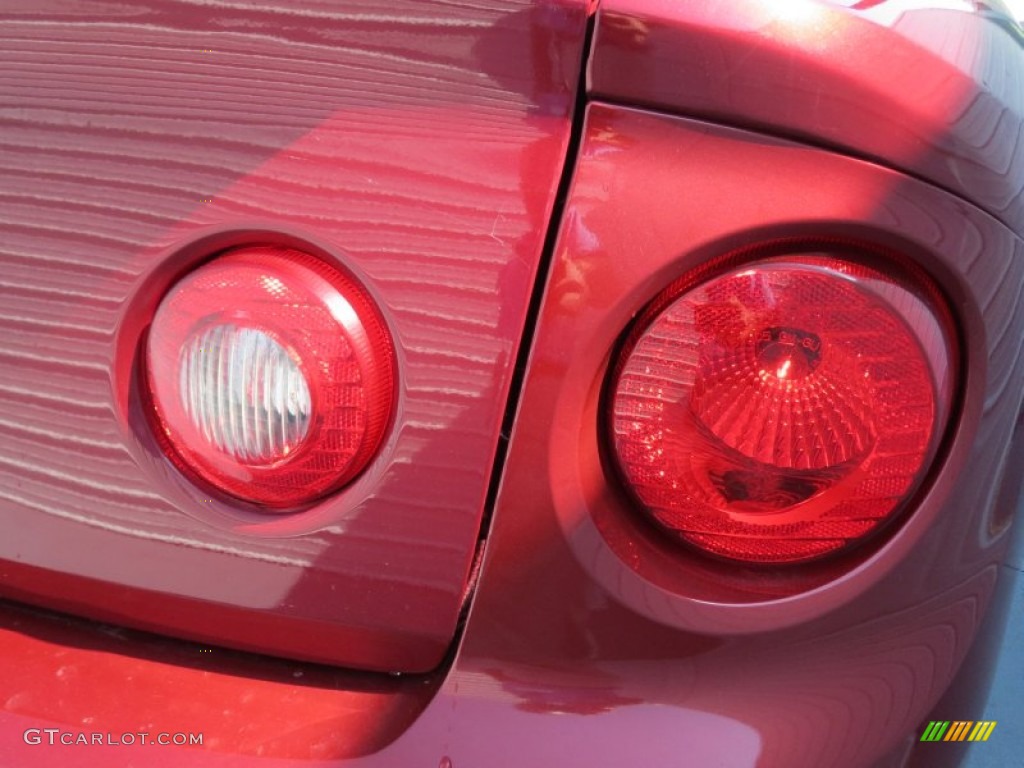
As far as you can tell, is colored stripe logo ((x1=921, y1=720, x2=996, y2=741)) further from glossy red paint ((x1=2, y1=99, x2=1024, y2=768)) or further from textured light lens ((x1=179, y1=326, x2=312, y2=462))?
textured light lens ((x1=179, y1=326, x2=312, y2=462))

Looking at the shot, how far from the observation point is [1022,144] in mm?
865

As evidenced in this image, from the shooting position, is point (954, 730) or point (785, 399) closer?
point (785, 399)

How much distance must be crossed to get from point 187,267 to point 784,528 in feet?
1.96

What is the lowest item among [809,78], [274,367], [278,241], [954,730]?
[954,730]

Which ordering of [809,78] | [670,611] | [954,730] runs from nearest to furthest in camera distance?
[809,78] → [670,611] → [954,730]

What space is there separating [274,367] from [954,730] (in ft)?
2.55

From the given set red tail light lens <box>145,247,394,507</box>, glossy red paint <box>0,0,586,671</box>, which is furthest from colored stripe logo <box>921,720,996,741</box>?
Answer: red tail light lens <box>145,247,394,507</box>

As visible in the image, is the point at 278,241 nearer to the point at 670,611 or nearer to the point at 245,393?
Result: the point at 245,393

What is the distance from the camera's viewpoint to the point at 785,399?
2.70 ft

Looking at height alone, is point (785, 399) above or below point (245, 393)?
above

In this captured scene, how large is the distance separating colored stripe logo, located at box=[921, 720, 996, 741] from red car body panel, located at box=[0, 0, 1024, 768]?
Result: 17 mm

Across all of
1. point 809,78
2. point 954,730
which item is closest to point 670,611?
point 954,730

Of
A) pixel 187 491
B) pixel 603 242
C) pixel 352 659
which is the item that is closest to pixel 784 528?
pixel 603 242

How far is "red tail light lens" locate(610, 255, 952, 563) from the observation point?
811mm
